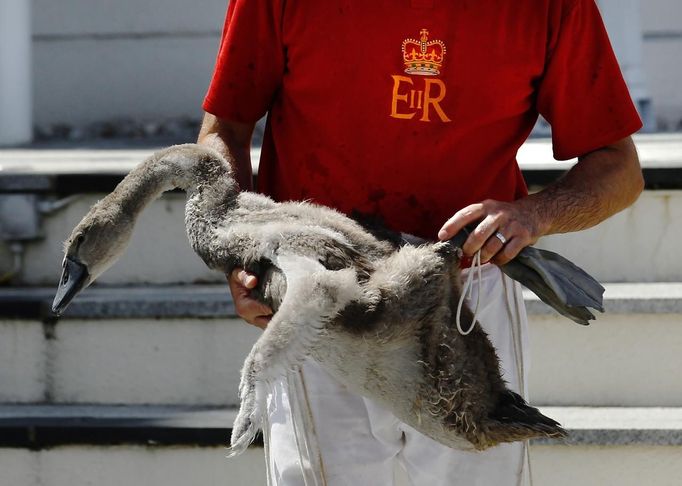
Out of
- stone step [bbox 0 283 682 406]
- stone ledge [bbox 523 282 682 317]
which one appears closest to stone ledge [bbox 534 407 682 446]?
stone step [bbox 0 283 682 406]

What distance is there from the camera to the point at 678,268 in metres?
4.50

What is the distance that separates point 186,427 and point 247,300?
1.73 m

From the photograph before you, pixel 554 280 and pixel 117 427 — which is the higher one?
pixel 554 280

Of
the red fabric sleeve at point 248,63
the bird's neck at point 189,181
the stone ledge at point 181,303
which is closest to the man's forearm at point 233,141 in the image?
the red fabric sleeve at point 248,63

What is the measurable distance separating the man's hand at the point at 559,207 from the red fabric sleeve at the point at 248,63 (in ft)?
2.36

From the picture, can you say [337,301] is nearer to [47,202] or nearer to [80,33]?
[47,202]

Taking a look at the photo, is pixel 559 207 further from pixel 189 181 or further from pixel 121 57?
pixel 121 57

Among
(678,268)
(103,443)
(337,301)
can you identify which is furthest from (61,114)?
(337,301)

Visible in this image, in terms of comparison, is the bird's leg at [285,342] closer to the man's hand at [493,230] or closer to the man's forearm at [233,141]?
the man's hand at [493,230]

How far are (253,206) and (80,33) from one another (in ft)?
16.2

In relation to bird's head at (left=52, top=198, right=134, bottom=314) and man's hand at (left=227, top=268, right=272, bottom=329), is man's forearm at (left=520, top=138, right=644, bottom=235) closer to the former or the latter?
man's hand at (left=227, top=268, right=272, bottom=329)

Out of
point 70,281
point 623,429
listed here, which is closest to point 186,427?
point 70,281

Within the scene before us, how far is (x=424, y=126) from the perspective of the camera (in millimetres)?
2697

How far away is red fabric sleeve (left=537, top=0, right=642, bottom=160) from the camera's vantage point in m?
2.77
